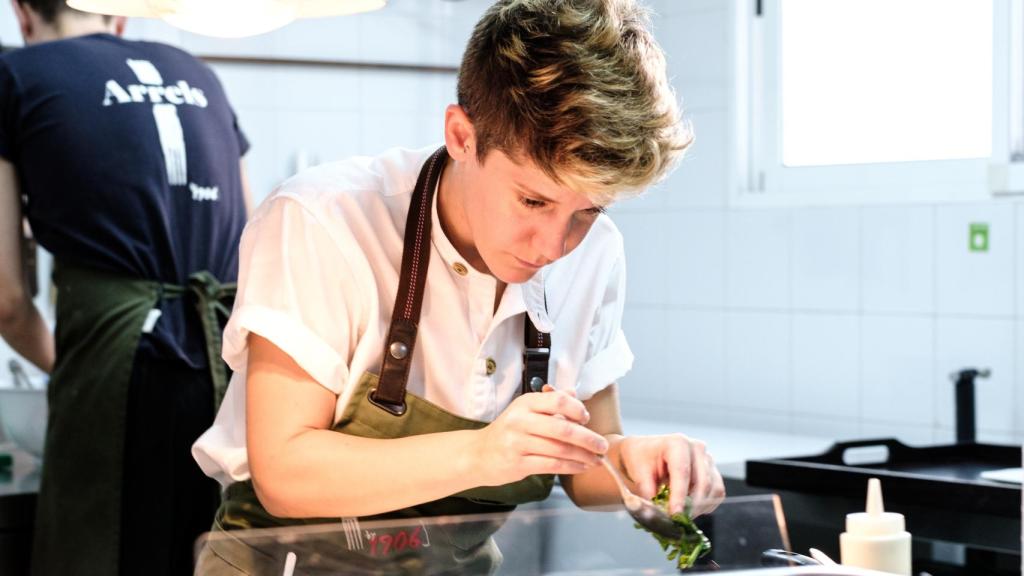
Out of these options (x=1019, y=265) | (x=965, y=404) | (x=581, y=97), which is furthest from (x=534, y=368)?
(x=1019, y=265)

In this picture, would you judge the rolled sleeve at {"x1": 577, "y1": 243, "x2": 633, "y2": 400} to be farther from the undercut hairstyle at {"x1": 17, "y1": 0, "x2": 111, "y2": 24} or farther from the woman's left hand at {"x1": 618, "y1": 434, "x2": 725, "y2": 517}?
the undercut hairstyle at {"x1": 17, "y1": 0, "x2": 111, "y2": 24}

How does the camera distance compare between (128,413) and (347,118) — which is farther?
(347,118)

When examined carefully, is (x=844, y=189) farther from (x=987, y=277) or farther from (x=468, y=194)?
(x=468, y=194)

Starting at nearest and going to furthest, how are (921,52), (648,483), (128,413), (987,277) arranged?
(648,483), (128,413), (987,277), (921,52)

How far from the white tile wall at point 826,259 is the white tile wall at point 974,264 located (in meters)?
0.20

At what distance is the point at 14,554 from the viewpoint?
1927mm

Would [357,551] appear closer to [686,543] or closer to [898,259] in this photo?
[686,543]

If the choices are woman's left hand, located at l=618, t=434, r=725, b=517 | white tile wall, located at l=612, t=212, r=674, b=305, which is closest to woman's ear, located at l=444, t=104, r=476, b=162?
woman's left hand, located at l=618, t=434, r=725, b=517

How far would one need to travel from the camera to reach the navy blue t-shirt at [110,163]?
75.5 inches

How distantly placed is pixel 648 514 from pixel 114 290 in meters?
1.08

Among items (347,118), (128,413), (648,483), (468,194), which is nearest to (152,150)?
(128,413)

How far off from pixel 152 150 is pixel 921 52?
1727 millimetres

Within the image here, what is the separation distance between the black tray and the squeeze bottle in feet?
2.18

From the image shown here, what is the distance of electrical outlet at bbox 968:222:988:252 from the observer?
2.56 meters
